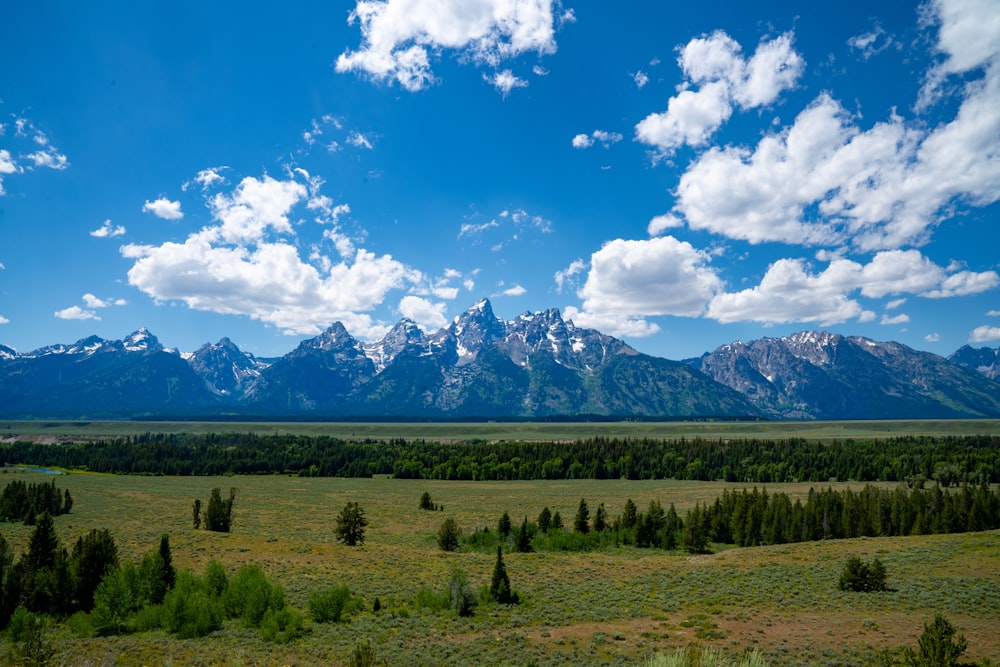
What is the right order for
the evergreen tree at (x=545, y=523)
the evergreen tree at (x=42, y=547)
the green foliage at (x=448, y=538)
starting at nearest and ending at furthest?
the evergreen tree at (x=42, y=547) < the green foliage at (x=448, y=538) < the evergreen tree at (x=545, y=523)

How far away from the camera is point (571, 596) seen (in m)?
35.8

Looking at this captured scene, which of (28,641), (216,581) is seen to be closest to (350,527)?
(216,581)

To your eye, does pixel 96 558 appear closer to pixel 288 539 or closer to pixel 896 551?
pixel 288 539

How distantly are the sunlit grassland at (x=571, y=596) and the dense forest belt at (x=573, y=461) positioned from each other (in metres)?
66.7

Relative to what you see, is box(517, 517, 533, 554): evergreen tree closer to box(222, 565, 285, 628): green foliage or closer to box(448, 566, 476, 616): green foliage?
box(448, 566, 476, 616): green foliage

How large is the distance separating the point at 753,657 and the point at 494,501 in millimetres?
76611

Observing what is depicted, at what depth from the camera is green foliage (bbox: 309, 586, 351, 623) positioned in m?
31.2

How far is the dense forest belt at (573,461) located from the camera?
12220 centimetres

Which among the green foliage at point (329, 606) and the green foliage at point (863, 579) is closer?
the green foliage at point (329, 606)

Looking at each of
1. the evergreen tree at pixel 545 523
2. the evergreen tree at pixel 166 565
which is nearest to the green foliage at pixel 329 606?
the evergreen tree at pixel 166 565

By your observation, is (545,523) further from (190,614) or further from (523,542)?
(190,614)

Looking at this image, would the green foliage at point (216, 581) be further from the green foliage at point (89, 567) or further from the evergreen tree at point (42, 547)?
the evergreen tree at point (42, 547)

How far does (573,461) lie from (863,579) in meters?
106

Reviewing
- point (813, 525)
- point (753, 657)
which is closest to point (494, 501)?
point (813, 525)
